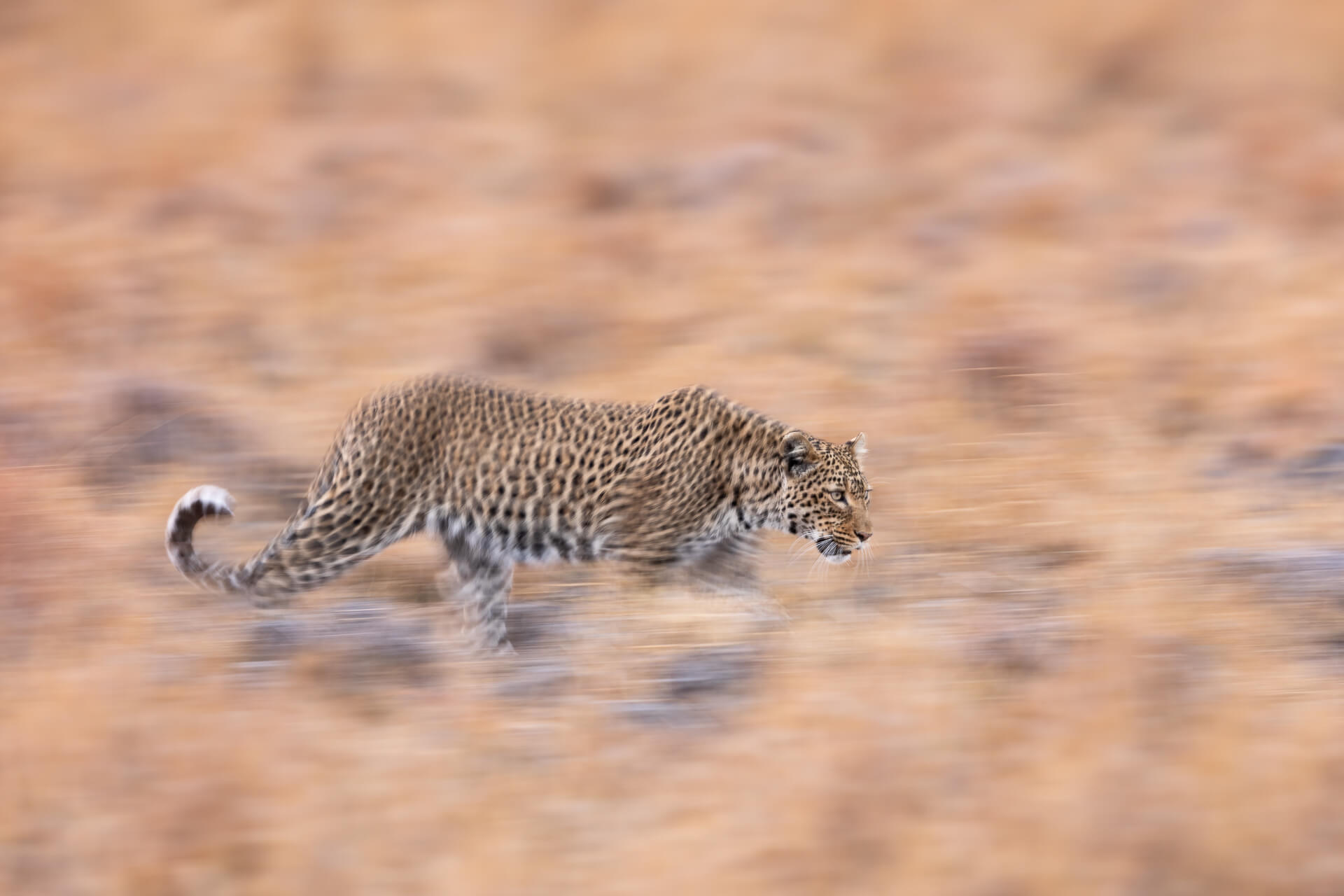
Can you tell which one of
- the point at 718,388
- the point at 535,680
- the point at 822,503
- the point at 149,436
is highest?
the point at 718,388

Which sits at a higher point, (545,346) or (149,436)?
(545,346)

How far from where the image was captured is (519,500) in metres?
6.47

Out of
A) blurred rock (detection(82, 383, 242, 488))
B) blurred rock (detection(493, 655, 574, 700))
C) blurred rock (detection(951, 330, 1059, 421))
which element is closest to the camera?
blurred rock (detection(493, 655, 574, 700))

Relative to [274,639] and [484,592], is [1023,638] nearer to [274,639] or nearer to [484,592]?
[484,592]

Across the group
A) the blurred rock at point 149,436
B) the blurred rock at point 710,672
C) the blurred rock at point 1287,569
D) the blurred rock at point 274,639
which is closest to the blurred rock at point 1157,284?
the blurred rock at point 1287,569

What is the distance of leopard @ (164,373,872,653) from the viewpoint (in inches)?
255

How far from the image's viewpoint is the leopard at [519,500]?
647cm

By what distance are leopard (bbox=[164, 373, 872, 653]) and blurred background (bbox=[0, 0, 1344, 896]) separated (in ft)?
0.75

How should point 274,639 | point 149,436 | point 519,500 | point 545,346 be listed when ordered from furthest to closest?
1. point 545,346
2. point 149,436
3. point 519,500
4. point 274,639

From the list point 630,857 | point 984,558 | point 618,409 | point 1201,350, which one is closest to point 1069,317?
point 1201,350

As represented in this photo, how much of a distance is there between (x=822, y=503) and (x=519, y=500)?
1169mm

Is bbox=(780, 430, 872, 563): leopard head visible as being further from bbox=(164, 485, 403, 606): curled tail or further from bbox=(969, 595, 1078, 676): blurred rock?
bbox=(164, 485, 403, 606): curled tail

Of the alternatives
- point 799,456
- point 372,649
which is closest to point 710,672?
point 799,456

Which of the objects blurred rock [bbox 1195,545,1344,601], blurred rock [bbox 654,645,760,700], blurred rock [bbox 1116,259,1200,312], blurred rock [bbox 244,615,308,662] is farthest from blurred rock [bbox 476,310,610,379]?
blurred rock [bbox 1195,545,1344,601]
